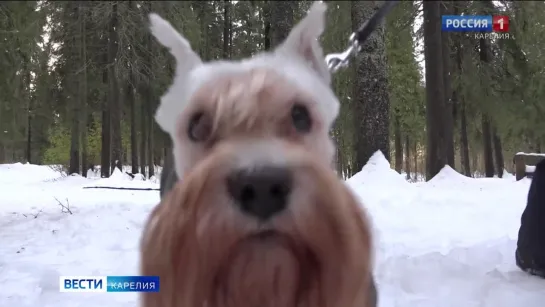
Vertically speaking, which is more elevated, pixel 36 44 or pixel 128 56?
pixel 36 44

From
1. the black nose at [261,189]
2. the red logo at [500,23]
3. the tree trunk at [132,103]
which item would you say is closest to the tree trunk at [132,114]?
the tree trunk at [132,103]

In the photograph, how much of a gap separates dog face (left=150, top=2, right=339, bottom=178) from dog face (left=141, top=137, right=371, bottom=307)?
97 millimetres

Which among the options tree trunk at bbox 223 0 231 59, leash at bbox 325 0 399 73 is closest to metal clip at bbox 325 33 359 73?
leash at bbox 325 0 399 73

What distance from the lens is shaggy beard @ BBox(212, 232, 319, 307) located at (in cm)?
119

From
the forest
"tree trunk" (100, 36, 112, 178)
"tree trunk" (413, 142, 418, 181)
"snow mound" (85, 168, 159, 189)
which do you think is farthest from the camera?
"tree trunk" (413, 142, 418, 181)

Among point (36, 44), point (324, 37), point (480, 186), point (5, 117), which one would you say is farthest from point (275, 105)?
point (480, 186)

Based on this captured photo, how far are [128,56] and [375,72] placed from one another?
1216 mm

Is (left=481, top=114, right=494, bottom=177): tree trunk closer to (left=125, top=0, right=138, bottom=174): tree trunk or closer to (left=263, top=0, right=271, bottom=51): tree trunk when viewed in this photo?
(left=263, top=0, right=271, bottom=51): tree trunk

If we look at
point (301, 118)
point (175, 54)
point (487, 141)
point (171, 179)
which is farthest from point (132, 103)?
point (487, 141)

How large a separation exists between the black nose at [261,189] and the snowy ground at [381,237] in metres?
1.07

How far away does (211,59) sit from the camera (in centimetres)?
195

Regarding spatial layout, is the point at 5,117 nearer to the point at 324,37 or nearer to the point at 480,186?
the point at 324,37

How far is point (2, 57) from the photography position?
3707mm

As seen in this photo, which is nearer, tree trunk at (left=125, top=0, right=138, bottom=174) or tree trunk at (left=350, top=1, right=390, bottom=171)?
tree trunk at (left=125, top=0, right=138, bottom=174)
